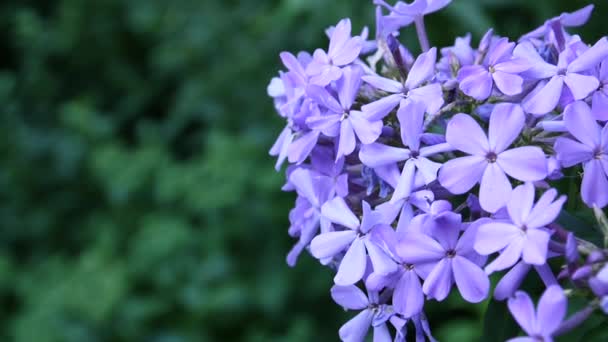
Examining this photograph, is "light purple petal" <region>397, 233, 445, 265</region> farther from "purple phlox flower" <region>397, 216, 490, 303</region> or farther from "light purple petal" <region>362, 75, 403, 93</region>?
"light purple petal" <region>362, 75, 403, 93</region>

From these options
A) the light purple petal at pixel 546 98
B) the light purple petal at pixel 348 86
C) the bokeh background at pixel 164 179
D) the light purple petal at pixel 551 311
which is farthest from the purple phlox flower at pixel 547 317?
the bokeh background at pixel 164 179

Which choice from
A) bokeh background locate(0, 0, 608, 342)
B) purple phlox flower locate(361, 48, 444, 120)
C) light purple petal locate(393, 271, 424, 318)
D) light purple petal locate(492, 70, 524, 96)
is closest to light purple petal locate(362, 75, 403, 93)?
purple phlox flower locate(361, 48, 444, 120)

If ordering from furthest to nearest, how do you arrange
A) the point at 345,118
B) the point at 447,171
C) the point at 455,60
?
the point at 455,60, the point at 345,118, the point at 447,171

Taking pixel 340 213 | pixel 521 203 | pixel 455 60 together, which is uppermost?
pixel 455 60

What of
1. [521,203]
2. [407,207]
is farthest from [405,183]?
[521,203]

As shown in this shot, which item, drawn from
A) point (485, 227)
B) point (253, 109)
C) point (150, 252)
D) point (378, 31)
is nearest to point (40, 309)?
point (150, 252)

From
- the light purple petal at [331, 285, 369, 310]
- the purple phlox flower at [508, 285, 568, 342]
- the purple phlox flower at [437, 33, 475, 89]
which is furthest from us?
the purple phlox flower at [437, 33, 475, 89]

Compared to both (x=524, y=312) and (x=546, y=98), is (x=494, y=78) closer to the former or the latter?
(x=546, y=98)

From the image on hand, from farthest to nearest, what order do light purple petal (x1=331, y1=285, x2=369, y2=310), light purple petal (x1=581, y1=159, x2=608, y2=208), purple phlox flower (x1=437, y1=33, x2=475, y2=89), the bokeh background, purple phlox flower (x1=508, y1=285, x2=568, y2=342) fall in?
1. the bokeh background
2. purple phlox flower (x1=437, y1=33, x2=475, y2=89)
3. light purple petal (x1=331, y1=285, x2=369, y2=310)
4. light purple petal (x1=581, y1=159, x2=608, y2=208)
5. purple phlox flower (x1=508, y1=285, x2=568, y2=342)

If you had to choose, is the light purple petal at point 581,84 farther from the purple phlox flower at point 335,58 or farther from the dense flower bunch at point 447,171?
the purple phlox flower at point 335,58
